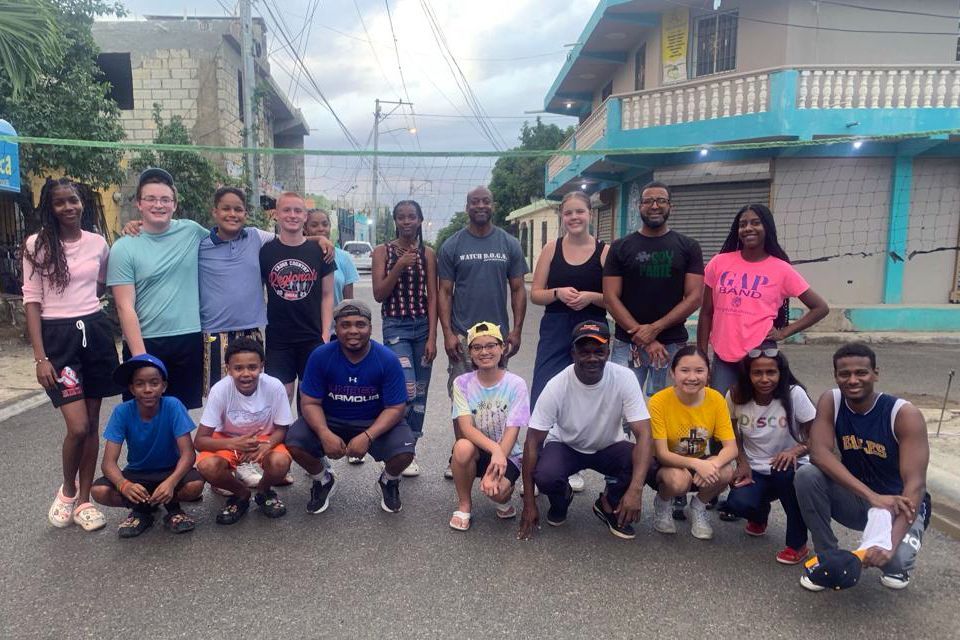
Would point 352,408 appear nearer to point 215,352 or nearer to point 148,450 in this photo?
point 215,352

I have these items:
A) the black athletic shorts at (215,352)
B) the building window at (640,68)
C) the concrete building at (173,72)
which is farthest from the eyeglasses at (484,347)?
the concrete building at (173,72)

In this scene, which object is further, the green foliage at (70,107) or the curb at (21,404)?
the green foliage at (70,107)

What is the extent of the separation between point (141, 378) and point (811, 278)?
11488 mm

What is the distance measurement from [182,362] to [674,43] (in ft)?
40.4

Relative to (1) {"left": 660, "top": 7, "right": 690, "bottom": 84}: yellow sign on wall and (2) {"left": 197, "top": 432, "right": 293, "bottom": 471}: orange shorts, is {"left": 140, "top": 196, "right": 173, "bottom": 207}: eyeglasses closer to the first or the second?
(2) {"left": 197, "top": 432, "right": 293, "bottom": 471}: orange shorts

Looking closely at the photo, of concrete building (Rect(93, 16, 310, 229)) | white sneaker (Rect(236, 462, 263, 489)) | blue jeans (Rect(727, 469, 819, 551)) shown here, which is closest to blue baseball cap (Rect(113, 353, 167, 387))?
white sneaker (Rect(236, 462, 263, 489))

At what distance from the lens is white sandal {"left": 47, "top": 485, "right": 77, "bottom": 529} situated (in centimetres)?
354

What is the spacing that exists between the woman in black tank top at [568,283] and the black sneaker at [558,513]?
94cm

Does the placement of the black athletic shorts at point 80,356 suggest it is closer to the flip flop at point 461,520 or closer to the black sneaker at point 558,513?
the flip flop at point 461,520

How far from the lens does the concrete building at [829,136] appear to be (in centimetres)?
1064

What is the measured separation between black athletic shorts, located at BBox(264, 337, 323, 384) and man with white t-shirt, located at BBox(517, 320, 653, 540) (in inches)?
61.9

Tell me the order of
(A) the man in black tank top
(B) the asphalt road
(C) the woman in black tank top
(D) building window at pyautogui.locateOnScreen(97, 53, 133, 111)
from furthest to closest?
(D) building window at pyautogui.locateOnScreen(97, 53, 133, 111)
(C) the woman in black tank top
(A) the man in black tank top
(B) the asphalt road

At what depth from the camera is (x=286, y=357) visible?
4164mm

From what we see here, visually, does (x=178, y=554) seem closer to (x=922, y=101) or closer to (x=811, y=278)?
(x=811, y=278)
